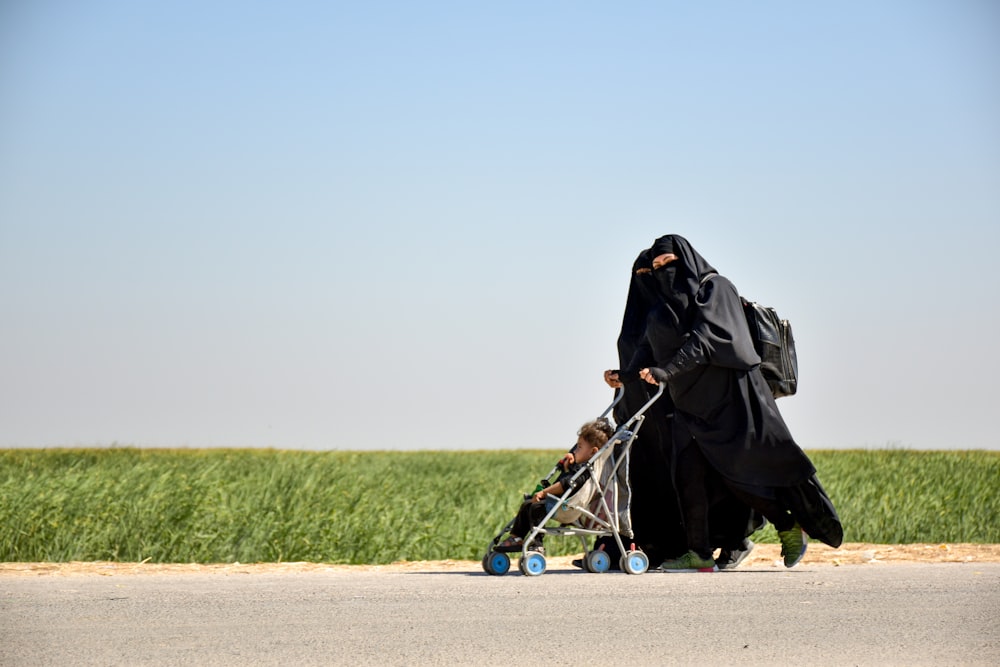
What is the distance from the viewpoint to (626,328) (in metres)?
9.20

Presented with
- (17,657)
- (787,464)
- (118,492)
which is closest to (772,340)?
(787,464)

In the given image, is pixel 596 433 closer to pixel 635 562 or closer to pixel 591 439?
pixel 591 439

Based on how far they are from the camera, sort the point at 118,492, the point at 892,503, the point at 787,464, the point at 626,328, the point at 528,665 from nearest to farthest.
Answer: the point at 528,665 < the point at 787,464 < the point at 626,328 < the point at 118,492 < the point at 892,503

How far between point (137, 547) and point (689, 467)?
5.72 metres

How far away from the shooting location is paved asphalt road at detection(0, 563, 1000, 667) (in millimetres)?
5594

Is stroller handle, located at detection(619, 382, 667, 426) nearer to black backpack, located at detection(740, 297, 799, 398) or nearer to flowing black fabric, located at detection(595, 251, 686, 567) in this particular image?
flowing black fabric, located at detection(595, 251, 686, 567)

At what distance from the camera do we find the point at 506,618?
648 cm

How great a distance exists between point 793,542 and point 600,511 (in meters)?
1.46

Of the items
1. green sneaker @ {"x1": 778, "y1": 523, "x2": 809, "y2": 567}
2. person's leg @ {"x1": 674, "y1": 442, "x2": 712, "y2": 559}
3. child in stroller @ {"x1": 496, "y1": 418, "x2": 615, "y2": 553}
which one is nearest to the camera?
child in stroller @ {"x1": 496, "y1": 418, "x2": 615, "y2": 553}

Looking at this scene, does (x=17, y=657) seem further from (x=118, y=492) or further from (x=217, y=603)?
(x=118, y=492)

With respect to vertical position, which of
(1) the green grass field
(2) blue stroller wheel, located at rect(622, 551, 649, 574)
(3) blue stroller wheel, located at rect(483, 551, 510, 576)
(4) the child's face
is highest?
(4) the child's face

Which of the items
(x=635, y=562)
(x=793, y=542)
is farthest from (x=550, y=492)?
(x=793, y=542)

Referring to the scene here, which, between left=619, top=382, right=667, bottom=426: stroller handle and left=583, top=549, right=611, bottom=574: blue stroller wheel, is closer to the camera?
left=619, top=382, right=667, bottom=426: stroller handle

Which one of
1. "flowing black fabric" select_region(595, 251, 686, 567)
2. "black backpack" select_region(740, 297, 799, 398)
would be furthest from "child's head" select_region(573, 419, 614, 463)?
"black backpack" select_region(740, 297, 799, 398)
